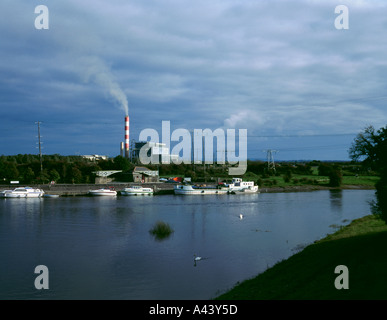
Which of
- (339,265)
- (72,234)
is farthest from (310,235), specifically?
(72,234)

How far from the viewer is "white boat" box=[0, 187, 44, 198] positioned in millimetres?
84625

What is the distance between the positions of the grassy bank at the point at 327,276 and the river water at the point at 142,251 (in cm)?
→ 273

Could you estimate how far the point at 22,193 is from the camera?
85.1m

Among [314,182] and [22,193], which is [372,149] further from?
[314,182]

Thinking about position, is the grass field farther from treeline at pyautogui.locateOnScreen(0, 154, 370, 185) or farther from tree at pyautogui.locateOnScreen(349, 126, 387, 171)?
tree at pyautogui.locateOnScreen(349, 126, 387, 171)

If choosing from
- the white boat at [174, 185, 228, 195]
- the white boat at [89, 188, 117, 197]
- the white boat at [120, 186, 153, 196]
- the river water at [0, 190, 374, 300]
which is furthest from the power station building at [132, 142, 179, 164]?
the river water at [0, 190, 374, 300]

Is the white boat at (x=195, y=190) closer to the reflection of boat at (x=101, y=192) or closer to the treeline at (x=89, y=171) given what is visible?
the reflection of boat at (x=101, y=192)

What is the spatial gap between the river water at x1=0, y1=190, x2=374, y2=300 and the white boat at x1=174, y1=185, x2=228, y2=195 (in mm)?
44668

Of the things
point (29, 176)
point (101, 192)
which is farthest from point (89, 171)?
point (101, 192)

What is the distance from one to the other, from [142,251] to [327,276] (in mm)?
17053
